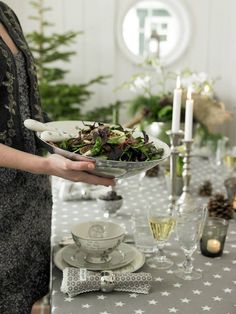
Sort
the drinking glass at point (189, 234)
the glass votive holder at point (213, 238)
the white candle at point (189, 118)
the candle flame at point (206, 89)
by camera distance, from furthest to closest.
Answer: the candle flame at point (206, 89), the white candle at point (189, 118), the glass votive holder at point (213, 238), the drinking glass at point (189, 234)

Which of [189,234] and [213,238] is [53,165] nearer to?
[189,234]

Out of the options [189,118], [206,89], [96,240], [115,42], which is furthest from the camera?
[115,42]

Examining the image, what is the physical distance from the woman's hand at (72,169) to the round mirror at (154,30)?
8.77 feet

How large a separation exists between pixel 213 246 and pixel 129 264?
0.23 metres

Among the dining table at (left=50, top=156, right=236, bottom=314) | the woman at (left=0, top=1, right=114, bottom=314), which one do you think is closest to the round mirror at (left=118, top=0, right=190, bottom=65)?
the dining table at (left=50, top=156, right=236, bottom=314)

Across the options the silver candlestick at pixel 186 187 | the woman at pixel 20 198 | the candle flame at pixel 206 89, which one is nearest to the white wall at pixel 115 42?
the candle flame at pixel 206 89

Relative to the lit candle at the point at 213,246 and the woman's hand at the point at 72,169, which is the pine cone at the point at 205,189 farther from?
the woman's hand at the point at 72,169

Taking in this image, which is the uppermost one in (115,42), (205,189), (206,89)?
(115,42)

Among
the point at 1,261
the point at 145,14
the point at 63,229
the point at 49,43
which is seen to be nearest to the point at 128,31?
the point at 145,14

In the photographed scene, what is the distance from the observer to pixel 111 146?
111cm

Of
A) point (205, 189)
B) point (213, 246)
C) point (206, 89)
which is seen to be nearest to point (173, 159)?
point (205, 189)

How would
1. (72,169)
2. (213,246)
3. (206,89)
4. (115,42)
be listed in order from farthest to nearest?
1. (115,42)
2. (206,89)
3. (213,246)
4. (72,169)

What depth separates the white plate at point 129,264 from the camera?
3.87 ft

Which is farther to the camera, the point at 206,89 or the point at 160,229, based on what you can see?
the point at 206,89
